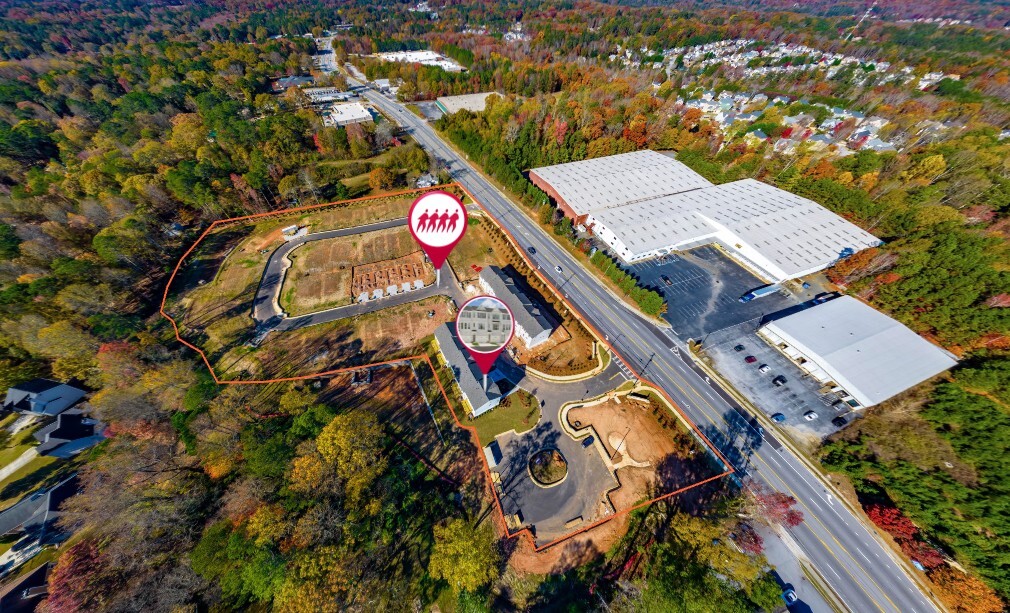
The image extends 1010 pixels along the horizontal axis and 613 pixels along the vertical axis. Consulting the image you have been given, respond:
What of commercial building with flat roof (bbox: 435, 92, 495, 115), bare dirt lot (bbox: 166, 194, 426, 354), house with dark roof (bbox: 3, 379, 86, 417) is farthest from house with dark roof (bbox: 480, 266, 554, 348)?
commercial building with flat roof (bbox: 435, 92, 495, 115)

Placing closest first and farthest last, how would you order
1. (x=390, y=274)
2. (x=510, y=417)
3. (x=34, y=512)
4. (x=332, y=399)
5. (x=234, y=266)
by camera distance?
(x=34, y=512) → (x=510, y=417) → (x=332, y=399) → (x=390, y=274) → (x=234, y=266)

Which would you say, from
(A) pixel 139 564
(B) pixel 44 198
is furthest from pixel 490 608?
(B) pixel 44 198

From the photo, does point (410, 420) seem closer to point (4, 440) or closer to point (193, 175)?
point (4, 440)

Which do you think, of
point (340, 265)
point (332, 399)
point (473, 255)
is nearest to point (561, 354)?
point (473, 255)

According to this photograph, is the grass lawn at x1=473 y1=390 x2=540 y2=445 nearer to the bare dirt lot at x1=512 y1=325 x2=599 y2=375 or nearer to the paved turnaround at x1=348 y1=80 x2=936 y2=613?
the bare dirt lot at x1=512 y1=325 x2=599 y2=375

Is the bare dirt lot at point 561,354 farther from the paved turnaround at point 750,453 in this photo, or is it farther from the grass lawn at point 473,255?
the grass lawn at point 473,255

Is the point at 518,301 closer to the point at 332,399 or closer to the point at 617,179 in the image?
the point at 332,399

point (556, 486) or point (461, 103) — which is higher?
point (461, 103)
